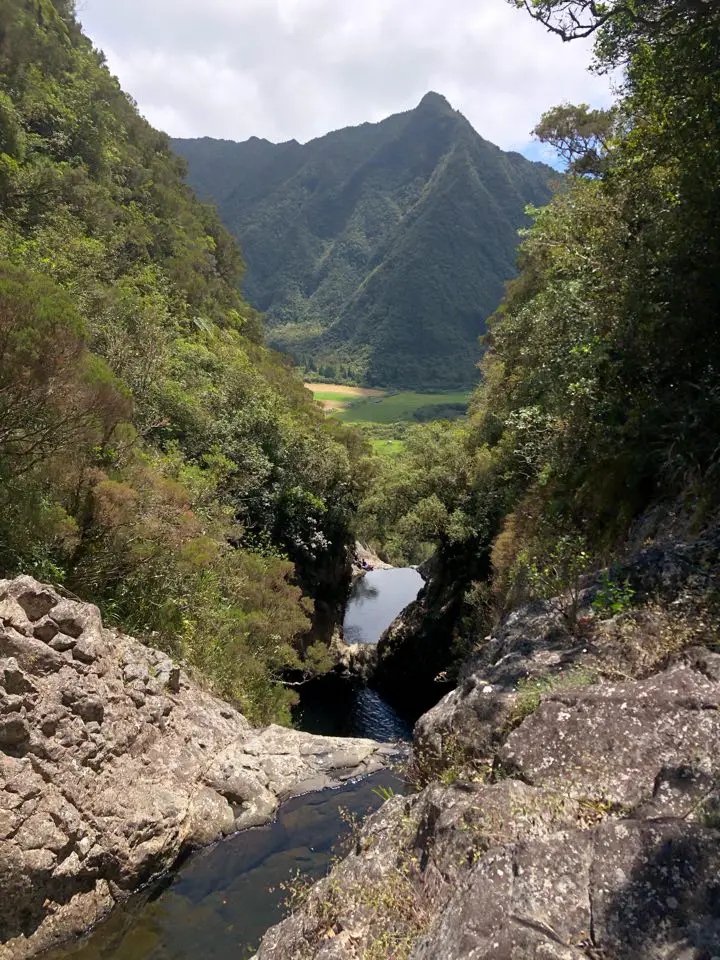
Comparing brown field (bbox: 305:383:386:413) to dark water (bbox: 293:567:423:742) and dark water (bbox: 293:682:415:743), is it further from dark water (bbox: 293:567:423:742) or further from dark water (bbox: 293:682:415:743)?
dark water (bbox: 293:682:415:743)

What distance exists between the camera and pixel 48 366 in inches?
384

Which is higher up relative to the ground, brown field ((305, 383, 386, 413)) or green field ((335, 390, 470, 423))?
brown field ((305, 383, 386, 413))

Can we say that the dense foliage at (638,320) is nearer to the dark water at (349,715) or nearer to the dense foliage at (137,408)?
the dense foliage at (137,408)

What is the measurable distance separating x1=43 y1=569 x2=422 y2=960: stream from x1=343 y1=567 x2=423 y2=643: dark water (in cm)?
3748

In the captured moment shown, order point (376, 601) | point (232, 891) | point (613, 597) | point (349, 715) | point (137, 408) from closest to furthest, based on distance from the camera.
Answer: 1. point (613, 597)
2. point (232, 891)
3. point (137, 408)
4. point (349, 715)
5. point (376, 601)

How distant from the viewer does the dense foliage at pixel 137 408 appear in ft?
34.4

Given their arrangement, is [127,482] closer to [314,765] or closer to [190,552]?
[190,552]

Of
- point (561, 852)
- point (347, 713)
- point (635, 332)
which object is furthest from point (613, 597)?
point (347, 713)

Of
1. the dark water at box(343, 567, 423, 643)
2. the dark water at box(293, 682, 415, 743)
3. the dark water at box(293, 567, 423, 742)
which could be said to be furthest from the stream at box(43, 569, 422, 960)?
the dark water at box(343, 567, 423, 643)

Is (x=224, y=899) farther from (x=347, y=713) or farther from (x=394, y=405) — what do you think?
(x=394, y=405)

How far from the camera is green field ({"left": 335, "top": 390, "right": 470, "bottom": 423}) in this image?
13588 centimetres

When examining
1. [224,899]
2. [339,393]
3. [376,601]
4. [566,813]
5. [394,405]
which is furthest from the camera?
[339,393]

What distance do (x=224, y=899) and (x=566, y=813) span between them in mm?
8162

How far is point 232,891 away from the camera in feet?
31.9
